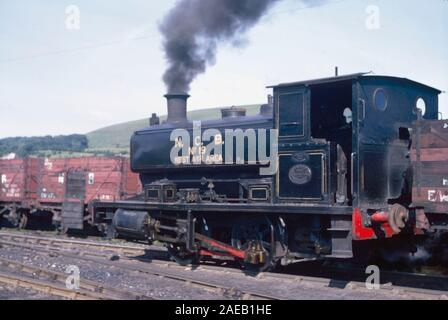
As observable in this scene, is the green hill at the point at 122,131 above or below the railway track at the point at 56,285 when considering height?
above

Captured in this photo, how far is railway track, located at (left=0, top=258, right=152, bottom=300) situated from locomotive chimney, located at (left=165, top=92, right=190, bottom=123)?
4.55 m

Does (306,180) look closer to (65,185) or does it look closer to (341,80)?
(341,80)

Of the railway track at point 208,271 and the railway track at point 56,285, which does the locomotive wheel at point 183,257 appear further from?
the railway track at point 56,285

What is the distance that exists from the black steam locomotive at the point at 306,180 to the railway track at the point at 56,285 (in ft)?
7.02

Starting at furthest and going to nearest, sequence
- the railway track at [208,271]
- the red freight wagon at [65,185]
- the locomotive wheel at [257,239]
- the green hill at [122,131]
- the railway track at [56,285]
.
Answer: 1. the green hill at [122,131]
2. the red freight wagon at [65,185]
3. the locomotive wheel at [257,239]
4. the railway track at [208,271]
5. the railway track at [56,285]

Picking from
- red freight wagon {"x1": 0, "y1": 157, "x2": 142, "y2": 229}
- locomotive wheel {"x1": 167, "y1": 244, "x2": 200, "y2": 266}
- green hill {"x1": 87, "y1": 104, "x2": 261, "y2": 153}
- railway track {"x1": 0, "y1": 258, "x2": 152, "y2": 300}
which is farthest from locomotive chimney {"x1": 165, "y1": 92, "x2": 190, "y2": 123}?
green hill {"x1": 87, "y1": 104, "x2": 261, "y2": 153}

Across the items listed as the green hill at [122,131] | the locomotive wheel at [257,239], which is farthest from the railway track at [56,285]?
the green hill at [122,131]

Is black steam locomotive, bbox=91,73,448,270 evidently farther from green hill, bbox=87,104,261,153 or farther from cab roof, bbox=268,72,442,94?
green hill, bbox=87,104,261,153

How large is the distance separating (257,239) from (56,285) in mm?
3696

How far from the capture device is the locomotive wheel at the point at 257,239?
10148 mm

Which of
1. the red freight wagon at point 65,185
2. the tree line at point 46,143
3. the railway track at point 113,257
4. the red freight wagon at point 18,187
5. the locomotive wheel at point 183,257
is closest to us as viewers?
the railway track at point 113,257

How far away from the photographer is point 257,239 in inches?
408

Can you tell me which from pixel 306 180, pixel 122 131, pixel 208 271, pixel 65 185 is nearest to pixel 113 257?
pixel 208 271
